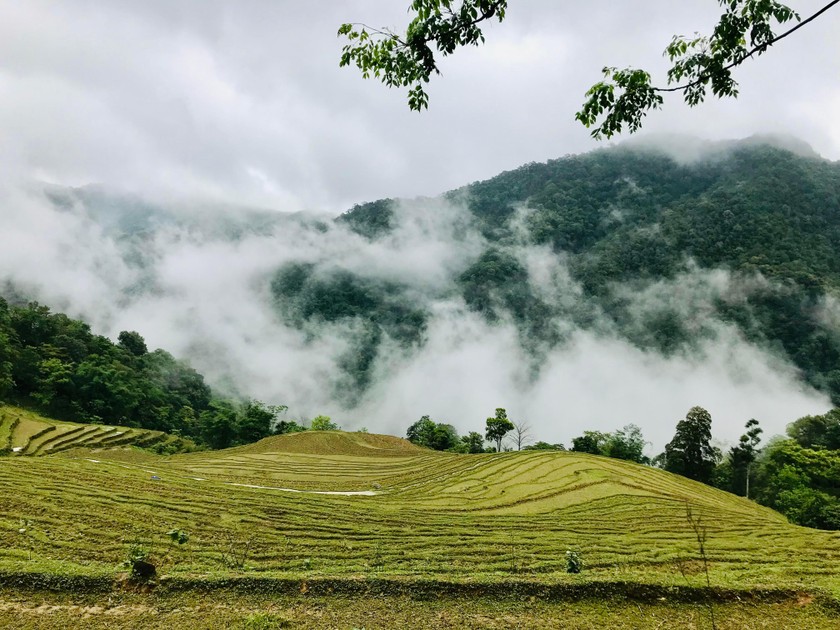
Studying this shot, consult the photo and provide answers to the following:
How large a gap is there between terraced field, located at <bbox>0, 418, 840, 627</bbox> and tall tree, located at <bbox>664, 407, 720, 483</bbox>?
30654mm

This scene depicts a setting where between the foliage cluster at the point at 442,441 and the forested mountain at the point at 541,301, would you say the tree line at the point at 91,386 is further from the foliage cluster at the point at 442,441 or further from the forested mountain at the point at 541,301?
the foliage cluster at the point at 442,441

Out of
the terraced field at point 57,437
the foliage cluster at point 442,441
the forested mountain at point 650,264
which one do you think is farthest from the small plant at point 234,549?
the forested mountain at point 650,264

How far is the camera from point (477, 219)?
651 ft

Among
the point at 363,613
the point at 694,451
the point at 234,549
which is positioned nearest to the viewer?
the point at 363,613

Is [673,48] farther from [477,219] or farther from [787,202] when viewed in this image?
[477,219]

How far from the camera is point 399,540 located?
1493 centimetres

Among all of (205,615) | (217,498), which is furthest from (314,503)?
(205,615)

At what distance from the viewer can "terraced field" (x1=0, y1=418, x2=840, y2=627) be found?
774cm

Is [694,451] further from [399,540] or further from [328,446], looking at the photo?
[399,540]

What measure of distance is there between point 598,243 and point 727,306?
51.4m

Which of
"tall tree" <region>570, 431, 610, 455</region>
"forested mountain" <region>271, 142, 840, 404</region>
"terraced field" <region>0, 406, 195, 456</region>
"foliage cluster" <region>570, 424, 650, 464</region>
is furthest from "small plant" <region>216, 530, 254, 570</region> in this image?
"forested mountain" <region>271, 142, 840, 404</region>

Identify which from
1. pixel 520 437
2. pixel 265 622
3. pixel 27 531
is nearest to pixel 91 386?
pixel 27 531

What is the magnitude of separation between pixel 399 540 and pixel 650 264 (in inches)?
5973

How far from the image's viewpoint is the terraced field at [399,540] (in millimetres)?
7742
